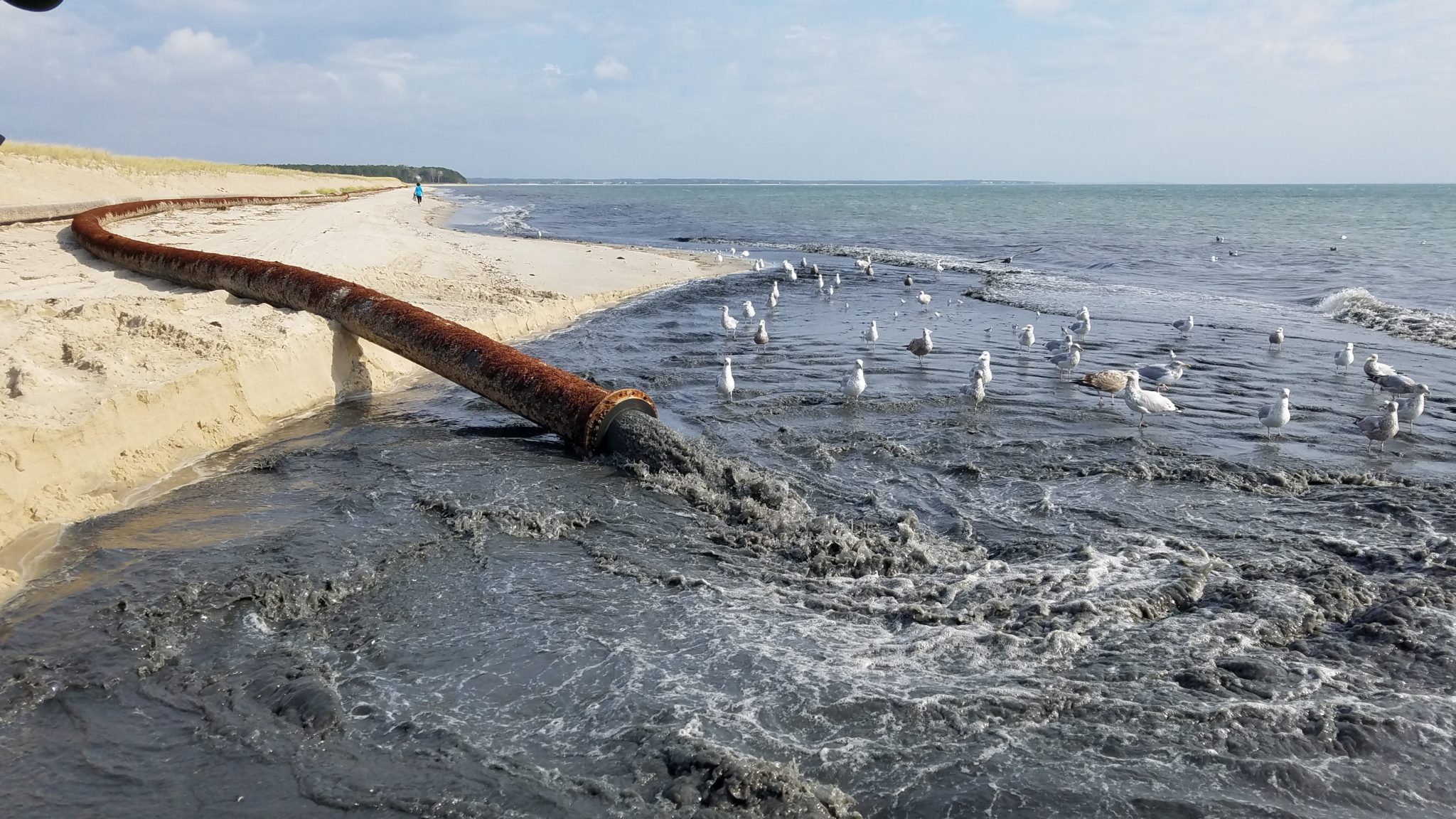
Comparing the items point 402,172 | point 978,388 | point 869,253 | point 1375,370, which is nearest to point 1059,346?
point 978,388

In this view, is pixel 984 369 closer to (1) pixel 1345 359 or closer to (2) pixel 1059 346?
(2) pixel 1059 346

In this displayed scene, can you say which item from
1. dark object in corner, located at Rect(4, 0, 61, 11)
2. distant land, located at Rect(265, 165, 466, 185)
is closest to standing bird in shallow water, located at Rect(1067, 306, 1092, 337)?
dark object in corner, located at Rect(4, 0, 61, 11)

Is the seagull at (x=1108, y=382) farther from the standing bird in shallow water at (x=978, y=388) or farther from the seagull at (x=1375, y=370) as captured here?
the seagull at (x=1375, y=370)

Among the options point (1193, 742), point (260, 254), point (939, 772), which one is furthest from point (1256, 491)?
point (260, 254)

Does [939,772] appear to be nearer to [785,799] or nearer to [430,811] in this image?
[785,799]

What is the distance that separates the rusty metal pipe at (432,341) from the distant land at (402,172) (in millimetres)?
118490

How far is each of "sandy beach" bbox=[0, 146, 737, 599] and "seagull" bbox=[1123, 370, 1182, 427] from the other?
9102 millimetres

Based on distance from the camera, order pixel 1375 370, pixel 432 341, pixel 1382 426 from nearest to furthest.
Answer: pixel 1382 426, pixel 432 341, pixel 1375 370

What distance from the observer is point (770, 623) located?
17.9 ft

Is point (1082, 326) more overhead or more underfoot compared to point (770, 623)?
more overhead

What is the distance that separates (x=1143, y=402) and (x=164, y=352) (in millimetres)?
10525

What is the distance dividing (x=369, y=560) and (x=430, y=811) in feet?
9.15

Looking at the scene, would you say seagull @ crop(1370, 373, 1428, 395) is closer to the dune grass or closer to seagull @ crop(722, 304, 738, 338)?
seagull @ crop(722, 304, 738, 338)

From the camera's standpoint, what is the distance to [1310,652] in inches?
201
